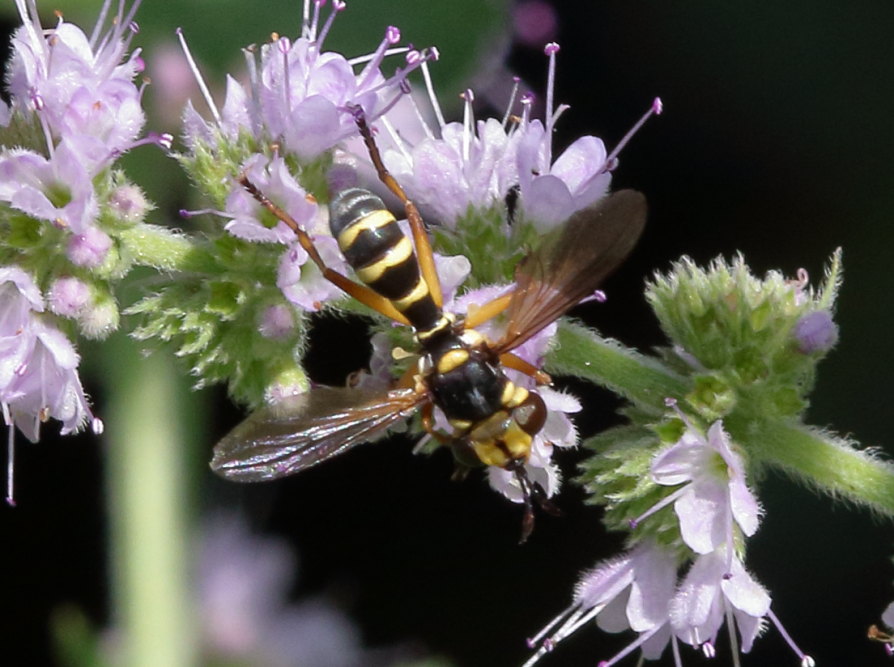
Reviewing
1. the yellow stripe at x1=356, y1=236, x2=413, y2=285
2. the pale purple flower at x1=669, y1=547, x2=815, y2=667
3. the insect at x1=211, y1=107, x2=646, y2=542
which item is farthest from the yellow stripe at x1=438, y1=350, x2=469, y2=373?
the pale purple flower at x1=669, y1=547, x2=815, y2=667


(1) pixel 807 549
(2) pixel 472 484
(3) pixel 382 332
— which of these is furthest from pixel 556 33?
(3) pixel 382 332

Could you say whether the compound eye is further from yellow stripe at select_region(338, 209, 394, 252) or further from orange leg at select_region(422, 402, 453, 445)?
yellow stripe at select_region(338, 209, 394, 252)

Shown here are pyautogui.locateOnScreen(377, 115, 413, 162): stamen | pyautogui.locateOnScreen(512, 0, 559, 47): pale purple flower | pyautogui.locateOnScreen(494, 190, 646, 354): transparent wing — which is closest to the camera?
pyautogui.locateOnScreen(494, 190, 646, 354): transparent wing

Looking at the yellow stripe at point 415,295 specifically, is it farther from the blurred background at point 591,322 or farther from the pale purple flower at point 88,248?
the blurred background at point 591,322

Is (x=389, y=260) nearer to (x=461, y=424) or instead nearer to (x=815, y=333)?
(x=461, y=424)

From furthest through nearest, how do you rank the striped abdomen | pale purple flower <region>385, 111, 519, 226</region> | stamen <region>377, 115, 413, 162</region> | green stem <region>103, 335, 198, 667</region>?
1. green stem <region>103, 335, 198, 667</region>
2. stamen <region>377, 115, 413, 162</region>
3. pale purple flower <region>385, 111, 519, 226</region>
4. the striped abdomen
